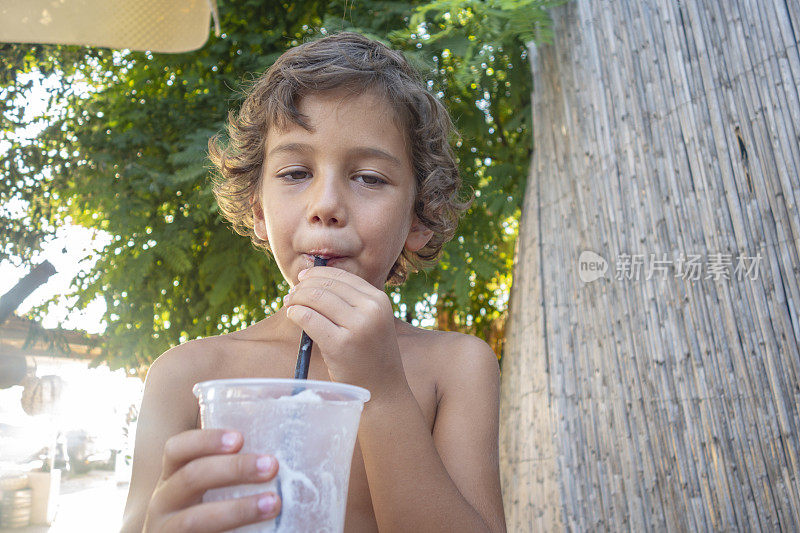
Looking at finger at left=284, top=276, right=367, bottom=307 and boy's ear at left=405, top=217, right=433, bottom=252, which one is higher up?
boy's ear at left=405, top=217, right=433, bottom=252

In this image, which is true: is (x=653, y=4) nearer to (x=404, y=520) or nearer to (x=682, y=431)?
(x=682, y=431)

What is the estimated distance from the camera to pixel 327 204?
1238 millimetres

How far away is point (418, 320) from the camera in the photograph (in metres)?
3.74

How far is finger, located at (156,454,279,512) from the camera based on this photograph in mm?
662

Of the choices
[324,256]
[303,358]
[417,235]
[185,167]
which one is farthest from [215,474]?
[185,167]

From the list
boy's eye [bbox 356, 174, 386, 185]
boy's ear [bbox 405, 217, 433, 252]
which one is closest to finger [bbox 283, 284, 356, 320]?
boy's eye [bbox 356, 174, 386, 185]

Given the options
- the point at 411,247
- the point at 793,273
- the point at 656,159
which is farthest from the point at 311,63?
the point at 793,273

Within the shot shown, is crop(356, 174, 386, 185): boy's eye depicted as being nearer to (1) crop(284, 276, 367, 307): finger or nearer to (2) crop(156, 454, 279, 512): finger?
(1) crop(284, 276, 367, 307): finger

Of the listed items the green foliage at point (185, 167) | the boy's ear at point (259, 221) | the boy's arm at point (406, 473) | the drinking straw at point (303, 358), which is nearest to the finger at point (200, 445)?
the drinking straw at point (303, 358)

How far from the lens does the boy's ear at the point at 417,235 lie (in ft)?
5.75

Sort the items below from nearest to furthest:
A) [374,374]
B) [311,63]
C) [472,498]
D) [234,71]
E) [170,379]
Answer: [374,374] < [472,498] < [170,379] < [311,63] < [234,71]

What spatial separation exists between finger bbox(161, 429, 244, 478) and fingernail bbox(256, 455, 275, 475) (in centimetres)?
4

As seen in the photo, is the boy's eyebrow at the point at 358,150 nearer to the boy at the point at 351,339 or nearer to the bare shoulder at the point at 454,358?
the boy at the point at 351,339

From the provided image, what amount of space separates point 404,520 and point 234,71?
10.3 feet
